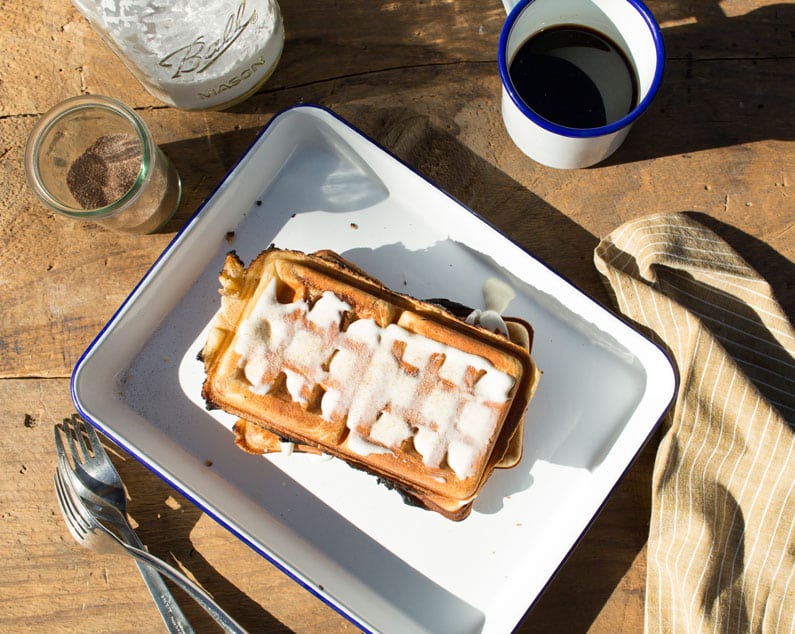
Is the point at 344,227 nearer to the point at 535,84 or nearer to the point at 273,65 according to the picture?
the point at 273,65

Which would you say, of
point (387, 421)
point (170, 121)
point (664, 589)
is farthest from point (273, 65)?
point (664, 589)

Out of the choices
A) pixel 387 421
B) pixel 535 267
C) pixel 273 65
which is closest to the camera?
pixel 387 421

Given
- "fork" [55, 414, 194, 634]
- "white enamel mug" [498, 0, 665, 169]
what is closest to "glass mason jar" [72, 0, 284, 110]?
"white enamel mug" [498, 0, 665, 169]

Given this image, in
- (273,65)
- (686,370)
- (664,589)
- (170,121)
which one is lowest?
(664,589)

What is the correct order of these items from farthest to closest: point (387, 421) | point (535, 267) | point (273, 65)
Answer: point (273, 65)
point (535, 267)
point (387, 421)

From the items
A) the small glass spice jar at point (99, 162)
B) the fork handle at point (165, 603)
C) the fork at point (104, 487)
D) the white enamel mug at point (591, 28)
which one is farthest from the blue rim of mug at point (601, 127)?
the fork handle at point (165, 603)

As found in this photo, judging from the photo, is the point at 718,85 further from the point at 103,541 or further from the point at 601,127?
the point at 103,541
